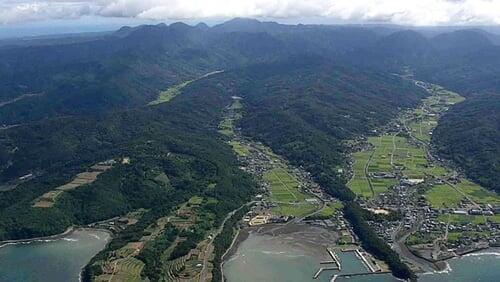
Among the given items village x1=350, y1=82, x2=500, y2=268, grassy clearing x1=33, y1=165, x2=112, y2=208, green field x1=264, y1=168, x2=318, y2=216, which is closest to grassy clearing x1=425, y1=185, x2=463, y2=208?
village x1=350, y1=82, x2=500, y2=268

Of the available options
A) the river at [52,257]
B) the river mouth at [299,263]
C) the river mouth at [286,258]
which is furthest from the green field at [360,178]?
the river at [52,257]

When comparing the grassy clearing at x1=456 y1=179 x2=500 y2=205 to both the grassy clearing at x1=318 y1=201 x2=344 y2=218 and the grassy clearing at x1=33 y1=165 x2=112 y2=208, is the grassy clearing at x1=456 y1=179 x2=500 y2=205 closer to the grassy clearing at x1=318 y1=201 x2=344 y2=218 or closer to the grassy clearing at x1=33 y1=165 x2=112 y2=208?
the grassy clearing at x1=318 y1=201 x2=344 y2=218

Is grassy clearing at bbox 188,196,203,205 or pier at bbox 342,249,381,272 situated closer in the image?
pier at bbox 342,249,381,272

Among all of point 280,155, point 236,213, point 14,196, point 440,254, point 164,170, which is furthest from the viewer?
point 280,155

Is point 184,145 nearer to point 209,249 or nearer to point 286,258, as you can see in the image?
point 209,249

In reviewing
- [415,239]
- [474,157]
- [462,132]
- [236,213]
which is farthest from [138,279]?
[462,132]

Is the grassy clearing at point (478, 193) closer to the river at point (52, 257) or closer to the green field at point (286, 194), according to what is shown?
the green field at point (286, 194)

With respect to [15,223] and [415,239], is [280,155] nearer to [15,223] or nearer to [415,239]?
[415,239]
